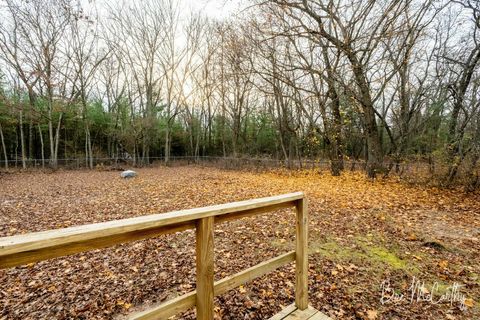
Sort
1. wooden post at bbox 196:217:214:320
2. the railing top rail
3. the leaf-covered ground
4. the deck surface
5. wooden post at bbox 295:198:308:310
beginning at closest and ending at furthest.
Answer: the railing top rail
wooden post at bbox 196:217:214:320
the deck surface
wooden post at bbox 295:198:308:310
the leaf-covered ground

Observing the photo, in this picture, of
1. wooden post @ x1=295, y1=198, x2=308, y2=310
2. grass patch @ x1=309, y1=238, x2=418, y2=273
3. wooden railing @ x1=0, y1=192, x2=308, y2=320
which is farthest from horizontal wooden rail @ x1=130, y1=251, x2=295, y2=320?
grass patch @ x1=309, y1=238, x2=418, y2=273

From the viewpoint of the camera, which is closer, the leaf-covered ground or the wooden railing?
the wooden railing

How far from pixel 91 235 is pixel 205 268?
0.86 metres

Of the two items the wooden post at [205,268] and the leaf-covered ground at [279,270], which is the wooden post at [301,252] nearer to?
the leaf-covered ground at [279,270]

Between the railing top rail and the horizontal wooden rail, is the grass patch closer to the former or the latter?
the horizontal wooden rail

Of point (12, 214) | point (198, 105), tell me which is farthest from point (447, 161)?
point (198, 105)

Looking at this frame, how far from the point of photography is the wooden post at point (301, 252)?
2.59 m

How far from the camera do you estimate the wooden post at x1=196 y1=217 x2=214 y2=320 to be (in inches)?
72.0

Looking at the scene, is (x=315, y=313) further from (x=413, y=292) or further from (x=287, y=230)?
(x=287, y=230)

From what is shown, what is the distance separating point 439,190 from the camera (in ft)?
30.2

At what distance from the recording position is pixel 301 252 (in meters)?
2.64

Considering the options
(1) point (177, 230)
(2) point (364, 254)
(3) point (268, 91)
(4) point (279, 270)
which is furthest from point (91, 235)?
(3) point (268, 91)

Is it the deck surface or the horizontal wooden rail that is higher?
the horizontal wooden rail

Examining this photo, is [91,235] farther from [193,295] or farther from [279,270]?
[279,270]
